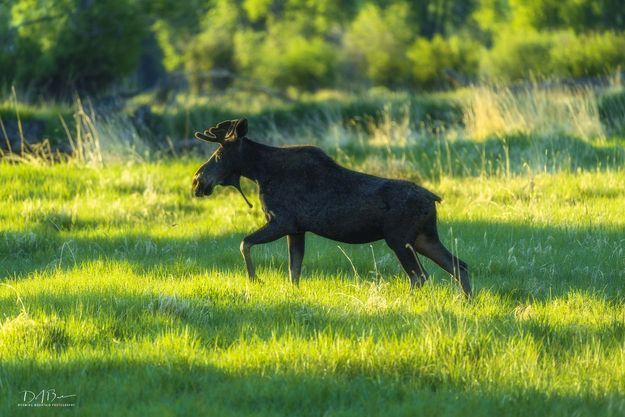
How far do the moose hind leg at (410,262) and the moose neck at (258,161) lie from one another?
1116mm

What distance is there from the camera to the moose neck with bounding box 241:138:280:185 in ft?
24.5

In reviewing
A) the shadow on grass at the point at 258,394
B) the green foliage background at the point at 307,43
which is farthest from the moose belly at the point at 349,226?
the green foliage background at the point at 307,43

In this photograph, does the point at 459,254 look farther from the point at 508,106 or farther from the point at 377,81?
the point at 377,81

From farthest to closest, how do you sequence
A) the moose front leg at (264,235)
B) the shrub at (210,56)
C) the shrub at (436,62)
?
the shrub at (210,56) → the shrub at (436,62) → the moose front leg at (264,235)

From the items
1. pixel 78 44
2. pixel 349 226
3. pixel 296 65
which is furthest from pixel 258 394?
pixel 296 65

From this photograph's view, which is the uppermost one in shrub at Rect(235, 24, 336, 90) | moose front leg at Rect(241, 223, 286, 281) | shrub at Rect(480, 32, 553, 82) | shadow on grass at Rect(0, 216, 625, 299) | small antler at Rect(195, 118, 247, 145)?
small antler at Rect(195, 118, 247, 145)

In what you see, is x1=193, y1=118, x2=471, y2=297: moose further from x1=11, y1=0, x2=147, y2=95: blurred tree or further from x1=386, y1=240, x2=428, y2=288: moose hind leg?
x1=11, y1=0, x2=147, y2=95: blurred tree

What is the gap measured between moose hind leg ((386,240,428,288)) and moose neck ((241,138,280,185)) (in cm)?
112

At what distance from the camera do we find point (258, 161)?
24.6 ft

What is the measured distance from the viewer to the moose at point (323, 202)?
7043 millimetres

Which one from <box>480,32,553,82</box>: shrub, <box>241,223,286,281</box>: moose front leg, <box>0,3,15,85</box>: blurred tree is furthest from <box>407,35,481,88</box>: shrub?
<box>241,223,286,281</box>: moose front leg

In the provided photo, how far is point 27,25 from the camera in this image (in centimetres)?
2892

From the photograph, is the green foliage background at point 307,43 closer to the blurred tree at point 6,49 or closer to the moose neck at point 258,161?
the blurred tree at point 6,49

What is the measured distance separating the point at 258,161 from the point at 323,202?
0.66 m
